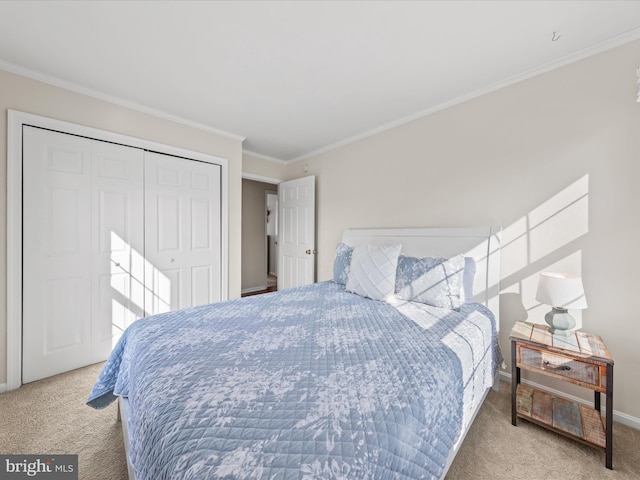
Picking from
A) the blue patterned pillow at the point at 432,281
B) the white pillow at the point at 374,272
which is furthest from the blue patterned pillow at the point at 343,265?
the blue patterned pillow at the point at 432,281

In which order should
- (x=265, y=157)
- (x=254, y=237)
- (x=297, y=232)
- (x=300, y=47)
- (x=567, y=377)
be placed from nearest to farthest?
(x=567, y=377) → (x=300, y=47) → (x=297, y=232) → (x=265, y=157) → (x=254, y=237)

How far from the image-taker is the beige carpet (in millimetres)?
1374

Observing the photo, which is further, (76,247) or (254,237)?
(254,237)

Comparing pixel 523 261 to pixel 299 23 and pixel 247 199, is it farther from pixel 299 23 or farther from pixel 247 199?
pixel 247 199

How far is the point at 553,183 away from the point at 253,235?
495 centimetres

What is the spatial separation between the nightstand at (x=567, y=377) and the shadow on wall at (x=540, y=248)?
1.00 feet

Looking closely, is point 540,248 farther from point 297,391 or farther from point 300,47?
point 300,47

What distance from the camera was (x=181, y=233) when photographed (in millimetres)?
3059

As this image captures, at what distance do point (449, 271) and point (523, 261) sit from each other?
0.63m

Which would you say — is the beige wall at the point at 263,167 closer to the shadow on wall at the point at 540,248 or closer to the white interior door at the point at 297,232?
the white interior door at the point at 297,232

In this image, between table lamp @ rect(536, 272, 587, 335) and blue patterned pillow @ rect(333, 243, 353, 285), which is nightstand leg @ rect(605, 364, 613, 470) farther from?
blue patterned pillow @ rect(333, 243, 353, 285)

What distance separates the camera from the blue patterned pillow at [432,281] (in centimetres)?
199

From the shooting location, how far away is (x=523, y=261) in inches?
82.7

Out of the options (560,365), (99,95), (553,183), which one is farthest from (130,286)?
(553,183)
